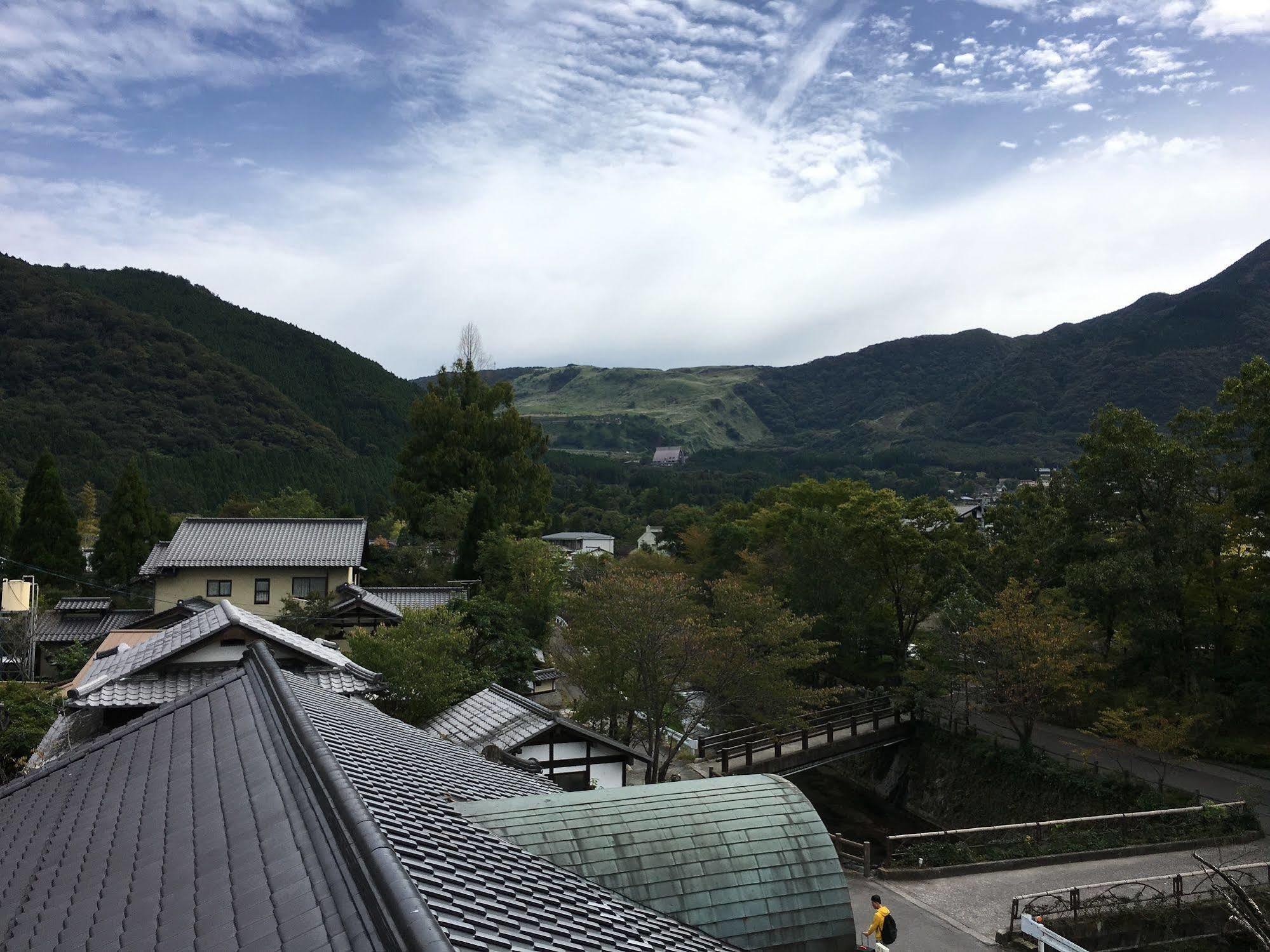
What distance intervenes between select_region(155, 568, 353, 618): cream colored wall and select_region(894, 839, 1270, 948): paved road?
25633 millimetres

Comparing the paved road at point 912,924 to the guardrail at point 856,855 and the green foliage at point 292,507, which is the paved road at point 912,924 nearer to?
the guardrail at point 856,855

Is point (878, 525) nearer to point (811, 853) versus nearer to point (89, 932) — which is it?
point (811, 853)

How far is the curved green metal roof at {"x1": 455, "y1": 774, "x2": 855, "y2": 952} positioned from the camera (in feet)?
22.6

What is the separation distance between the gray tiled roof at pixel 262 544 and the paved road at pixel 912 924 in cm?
2486

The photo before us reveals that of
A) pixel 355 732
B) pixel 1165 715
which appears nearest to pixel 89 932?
pixel 355 732

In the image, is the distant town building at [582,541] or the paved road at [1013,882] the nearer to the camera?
the paved road at [1013,882]

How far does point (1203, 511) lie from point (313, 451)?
97.3m

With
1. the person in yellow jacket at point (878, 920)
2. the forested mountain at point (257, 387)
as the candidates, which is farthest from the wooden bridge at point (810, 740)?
the forested mountain at point (257, 387)

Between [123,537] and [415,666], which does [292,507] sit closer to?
[123,537]

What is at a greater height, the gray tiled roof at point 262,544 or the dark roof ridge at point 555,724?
the gray tiled roof at point 262,544

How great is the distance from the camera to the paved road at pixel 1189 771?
19562 millimetres

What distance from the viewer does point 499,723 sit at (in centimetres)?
1631

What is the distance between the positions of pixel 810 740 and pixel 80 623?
1155 inches

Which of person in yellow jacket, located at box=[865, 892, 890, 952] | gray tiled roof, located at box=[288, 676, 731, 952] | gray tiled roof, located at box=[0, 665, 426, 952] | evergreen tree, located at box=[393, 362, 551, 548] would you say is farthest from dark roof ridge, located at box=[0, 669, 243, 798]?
evergreen tree, located at box=[393, 362, 551, 548]
